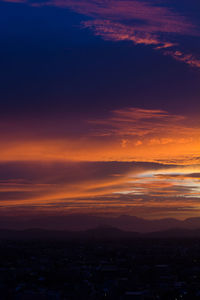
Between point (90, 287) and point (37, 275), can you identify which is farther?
point (37, 275)

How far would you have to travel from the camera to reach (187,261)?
8206cm

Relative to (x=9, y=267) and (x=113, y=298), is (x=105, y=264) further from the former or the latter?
(x=113, y=298)

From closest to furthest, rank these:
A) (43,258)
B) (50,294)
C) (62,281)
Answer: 1. (50,294)
2. (62,281)
3. (43,258)

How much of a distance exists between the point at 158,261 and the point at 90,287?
1312 inches

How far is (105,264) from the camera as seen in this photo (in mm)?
78438

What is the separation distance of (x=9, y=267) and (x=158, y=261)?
2882 centimetres

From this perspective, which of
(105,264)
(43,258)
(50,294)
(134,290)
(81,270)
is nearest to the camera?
(50,294)

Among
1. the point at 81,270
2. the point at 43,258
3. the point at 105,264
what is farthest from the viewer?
the point at 43,258

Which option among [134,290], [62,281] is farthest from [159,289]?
[62,281]

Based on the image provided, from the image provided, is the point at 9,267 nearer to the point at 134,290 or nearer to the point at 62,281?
the point at 62,281

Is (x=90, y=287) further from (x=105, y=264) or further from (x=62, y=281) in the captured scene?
(x=105, y=264)

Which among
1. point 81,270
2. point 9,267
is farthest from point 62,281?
point 9,267

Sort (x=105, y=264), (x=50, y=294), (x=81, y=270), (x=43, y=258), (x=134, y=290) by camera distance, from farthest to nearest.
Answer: (x=43, y=258) → (x=105, y=264) → (x=81, y=270) → (x=134, y=290) → (x=50, y=294)

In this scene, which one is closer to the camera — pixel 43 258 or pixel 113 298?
pixel 113 298
